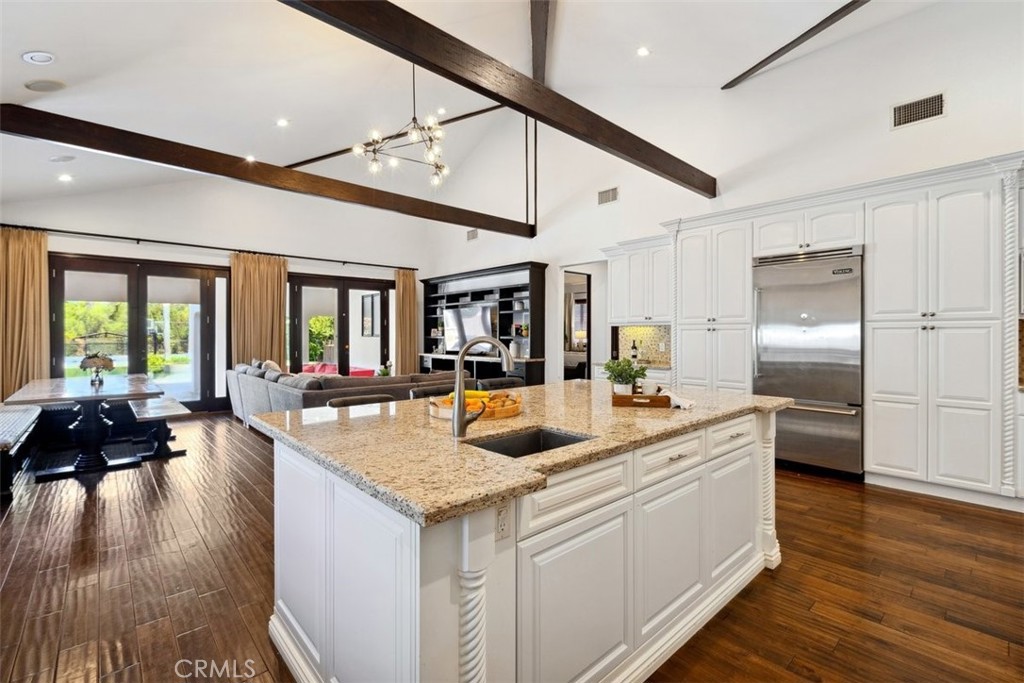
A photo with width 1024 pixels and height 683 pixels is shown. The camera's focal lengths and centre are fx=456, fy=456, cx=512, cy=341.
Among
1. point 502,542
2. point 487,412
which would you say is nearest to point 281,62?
point 487,412

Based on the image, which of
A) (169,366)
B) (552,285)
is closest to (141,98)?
(169,366)

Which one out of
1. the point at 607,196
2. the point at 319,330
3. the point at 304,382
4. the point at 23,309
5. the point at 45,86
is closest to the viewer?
the point at 45,86

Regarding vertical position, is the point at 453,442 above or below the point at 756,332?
below

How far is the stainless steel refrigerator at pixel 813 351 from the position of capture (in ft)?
13.3

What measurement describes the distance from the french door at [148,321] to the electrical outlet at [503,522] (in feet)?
23.8

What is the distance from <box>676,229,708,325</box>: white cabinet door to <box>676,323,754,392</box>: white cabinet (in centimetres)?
15

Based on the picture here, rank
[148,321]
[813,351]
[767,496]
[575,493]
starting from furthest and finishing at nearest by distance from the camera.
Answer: [148,321]
[813,351]
[767,496]
[575,493]

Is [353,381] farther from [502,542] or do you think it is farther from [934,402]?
[934,402]

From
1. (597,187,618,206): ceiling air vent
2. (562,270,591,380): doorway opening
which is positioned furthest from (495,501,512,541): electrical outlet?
(562,270,591,380): doorway opening

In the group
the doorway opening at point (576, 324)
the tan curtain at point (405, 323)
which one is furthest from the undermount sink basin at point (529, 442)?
the tan curtain at point (405, 323)

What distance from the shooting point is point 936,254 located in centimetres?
364

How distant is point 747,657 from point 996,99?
183 inches

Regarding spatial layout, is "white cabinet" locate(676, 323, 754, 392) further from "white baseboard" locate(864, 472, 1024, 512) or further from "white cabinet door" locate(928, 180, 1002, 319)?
"white cabinet door" locate(928, 180, 1002, 319)

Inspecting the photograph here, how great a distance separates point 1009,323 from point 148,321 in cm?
1015
